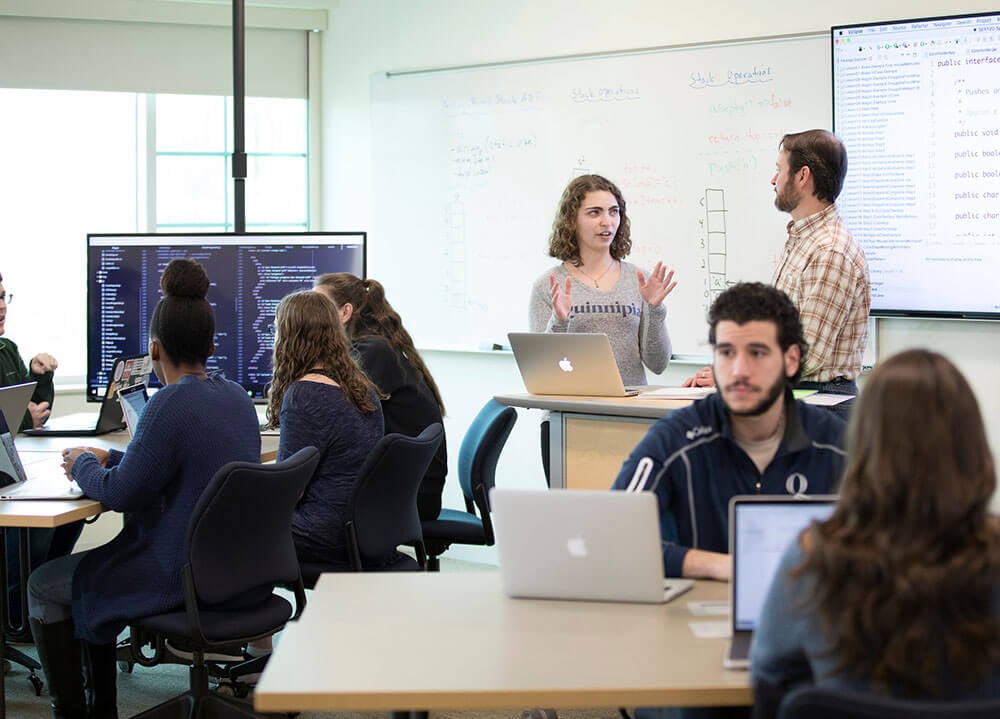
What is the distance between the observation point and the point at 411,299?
19.0 ft

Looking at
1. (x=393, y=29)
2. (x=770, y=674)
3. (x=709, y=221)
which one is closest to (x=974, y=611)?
(x=770, y=674)

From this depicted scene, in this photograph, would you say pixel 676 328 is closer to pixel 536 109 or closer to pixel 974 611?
pixel 536 109

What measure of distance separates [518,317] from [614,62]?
1.22m

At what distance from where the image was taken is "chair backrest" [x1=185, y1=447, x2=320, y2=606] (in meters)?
2.80

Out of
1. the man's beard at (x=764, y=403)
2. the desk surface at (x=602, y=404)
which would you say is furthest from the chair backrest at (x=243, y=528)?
the man's beard at (x=764, y=403)

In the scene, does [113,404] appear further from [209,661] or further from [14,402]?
[209,661]

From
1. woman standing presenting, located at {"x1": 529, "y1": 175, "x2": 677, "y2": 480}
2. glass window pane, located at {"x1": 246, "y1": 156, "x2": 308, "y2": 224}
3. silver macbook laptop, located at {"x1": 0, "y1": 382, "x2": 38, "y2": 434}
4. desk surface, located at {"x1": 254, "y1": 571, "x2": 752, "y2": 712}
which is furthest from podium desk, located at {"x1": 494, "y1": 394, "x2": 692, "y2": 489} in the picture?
glass window pane, located at {"x1": 246, "y1": 156, "x2": 308, "y2": 224}

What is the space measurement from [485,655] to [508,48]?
4.02 metres

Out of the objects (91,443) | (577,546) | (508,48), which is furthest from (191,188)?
(577,546)

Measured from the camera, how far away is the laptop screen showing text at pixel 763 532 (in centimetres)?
181

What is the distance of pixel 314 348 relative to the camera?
344 cm

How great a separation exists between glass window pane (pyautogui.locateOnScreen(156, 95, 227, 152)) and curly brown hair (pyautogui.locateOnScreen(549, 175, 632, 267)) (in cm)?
277

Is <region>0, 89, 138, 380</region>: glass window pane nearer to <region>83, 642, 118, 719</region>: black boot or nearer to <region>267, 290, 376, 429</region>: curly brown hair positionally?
<region>267, 290, 376, 429</region>: curly brown hair

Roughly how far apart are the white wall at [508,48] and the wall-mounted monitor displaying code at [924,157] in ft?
0.40
